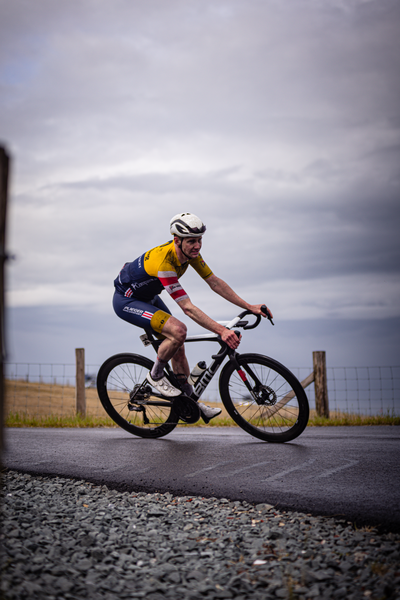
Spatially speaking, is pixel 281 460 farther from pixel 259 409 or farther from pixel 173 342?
pixel 173 342

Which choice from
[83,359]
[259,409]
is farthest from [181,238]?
[83,359]

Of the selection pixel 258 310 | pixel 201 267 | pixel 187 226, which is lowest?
pixel 258 310

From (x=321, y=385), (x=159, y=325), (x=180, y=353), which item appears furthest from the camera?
(x=321, y=385)

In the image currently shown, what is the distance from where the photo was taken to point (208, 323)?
5543 millimetres

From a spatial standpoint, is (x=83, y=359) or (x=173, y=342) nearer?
(x=173, y=342)

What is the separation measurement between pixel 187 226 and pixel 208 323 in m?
1.13

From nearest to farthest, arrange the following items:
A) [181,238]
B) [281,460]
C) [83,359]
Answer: [281,460]
[181,238]
[83,359]

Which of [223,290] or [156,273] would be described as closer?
[156,273]

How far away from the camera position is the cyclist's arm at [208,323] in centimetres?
554

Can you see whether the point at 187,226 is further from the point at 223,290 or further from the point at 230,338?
the point at 230,338

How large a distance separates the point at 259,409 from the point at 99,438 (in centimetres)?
265

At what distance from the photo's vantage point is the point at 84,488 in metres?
4.52

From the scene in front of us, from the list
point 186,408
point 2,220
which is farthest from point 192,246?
point 2,220

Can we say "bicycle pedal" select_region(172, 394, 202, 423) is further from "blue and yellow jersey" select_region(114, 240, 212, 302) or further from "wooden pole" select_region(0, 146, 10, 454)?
"wooden pole" select_region(0, 146, 10, 454)
